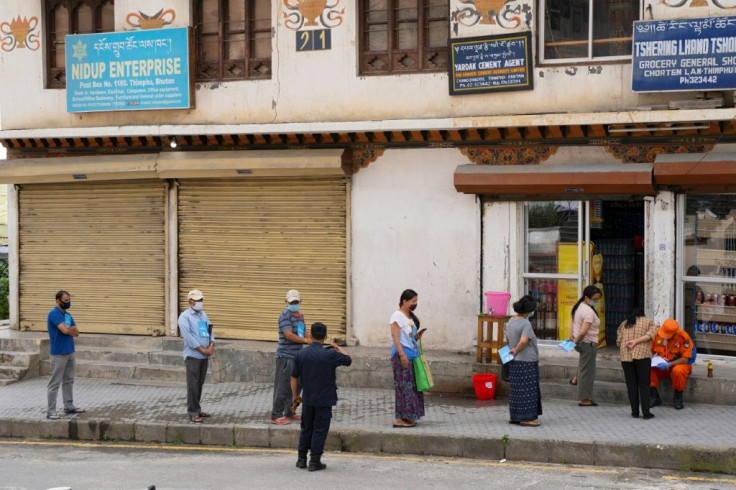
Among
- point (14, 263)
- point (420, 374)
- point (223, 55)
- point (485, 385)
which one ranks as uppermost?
point (223, 55)

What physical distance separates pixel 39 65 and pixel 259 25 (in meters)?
4.09

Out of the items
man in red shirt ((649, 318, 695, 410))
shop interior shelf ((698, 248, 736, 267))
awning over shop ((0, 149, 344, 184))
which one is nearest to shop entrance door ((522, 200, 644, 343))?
shop interior shelf ((698, 248, 736, 267))

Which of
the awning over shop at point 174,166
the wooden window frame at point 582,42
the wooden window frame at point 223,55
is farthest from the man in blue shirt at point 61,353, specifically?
the wooden window frame at point 582,42

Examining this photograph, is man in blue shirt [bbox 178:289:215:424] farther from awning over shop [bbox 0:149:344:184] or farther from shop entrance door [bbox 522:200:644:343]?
shop entrance door [bbox 522:200:644:343]

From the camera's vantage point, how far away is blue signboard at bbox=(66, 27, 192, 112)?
1652 centimetres

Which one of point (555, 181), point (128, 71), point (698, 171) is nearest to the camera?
point (698, 171)

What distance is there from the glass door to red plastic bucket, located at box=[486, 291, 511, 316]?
0.82 meters

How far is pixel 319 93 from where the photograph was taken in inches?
624

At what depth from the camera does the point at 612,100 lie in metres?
14.1

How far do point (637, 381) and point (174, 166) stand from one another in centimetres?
796

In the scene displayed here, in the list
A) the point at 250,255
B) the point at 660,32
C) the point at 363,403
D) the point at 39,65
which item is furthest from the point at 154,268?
the point at 660,32

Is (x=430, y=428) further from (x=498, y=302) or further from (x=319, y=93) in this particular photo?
(x=319, y=93)

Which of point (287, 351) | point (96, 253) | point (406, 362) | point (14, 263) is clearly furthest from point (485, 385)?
point (14, 263)

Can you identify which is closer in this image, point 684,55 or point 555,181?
point 684,55
